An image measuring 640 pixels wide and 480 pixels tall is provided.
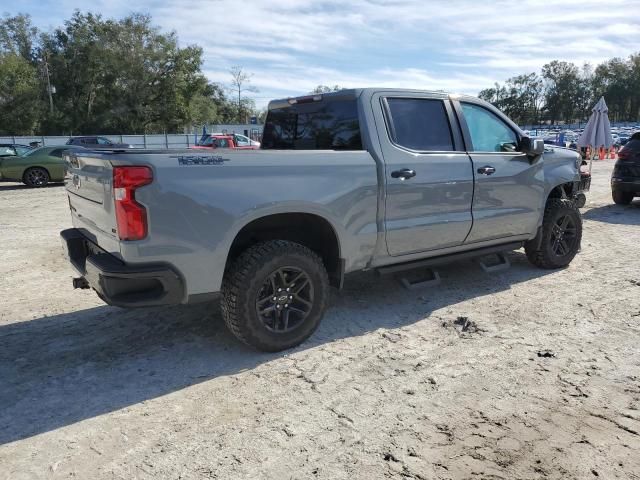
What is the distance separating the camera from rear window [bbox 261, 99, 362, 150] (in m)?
4.37

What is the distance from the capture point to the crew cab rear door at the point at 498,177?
16.4 feet

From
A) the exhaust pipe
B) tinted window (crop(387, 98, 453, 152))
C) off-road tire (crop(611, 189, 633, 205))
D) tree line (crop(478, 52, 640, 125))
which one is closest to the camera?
the exhaust pipe

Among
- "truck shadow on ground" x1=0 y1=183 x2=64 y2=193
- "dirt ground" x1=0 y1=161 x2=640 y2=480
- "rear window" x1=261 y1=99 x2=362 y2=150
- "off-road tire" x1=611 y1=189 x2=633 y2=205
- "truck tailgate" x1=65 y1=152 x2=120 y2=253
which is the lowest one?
"dirt ground" x1=0 y1=161 x2=640 y2=480

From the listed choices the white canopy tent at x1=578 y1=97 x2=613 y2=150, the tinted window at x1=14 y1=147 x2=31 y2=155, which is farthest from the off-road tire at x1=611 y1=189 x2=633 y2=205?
the tinted window at x1=14 y1=147 x2=31 y2=155

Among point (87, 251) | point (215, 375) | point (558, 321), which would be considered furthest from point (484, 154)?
point (87, 251)

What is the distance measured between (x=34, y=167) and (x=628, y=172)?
17.2 m

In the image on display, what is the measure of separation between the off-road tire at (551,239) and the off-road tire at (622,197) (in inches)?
249

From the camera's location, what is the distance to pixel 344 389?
11.0 feet

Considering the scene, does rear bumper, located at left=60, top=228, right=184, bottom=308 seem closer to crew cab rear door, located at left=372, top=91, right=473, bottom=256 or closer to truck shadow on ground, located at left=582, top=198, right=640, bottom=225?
crew cab rear door, located at left=372, top=91, right=473, bottom=256

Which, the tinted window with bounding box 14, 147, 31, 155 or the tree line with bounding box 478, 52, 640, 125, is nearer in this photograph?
the tinted window with bounding box 14, 147, 31, 155

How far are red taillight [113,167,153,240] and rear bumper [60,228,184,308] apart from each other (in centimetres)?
21

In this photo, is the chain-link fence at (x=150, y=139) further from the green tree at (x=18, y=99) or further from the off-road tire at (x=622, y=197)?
the off-road tire at (x=622, y=197)

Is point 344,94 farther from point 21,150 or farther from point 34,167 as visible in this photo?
point 21,150

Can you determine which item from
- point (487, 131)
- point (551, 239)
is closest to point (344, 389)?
point (487, 131)
